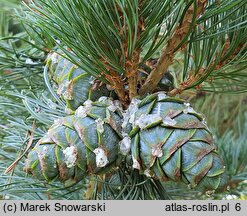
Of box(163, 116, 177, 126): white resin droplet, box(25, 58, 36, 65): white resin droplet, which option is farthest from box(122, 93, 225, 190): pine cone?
box(25, 58, 36, 65): white resin droplet

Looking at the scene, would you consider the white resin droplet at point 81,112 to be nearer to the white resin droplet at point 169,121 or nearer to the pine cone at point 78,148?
the pine cone at point 78,148

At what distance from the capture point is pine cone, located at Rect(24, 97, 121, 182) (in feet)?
1.75

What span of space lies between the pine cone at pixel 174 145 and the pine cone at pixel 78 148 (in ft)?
0.10

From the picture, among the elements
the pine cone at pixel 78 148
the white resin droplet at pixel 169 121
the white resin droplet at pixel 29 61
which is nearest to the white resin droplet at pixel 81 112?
the pine cone at pixel 78 148

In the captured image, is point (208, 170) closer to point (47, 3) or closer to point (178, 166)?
point (178, 166)

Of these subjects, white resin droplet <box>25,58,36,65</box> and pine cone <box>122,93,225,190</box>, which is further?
white resin droplet <box>25,58,36,65</box>

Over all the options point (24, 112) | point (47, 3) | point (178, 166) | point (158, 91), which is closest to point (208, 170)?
point (178, 166)

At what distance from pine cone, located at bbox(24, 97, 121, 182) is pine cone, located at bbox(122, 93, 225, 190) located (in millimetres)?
32

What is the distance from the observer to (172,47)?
1.84 ft

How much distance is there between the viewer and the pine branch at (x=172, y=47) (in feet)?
1.73

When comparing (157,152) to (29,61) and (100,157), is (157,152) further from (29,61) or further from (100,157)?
(29,61)

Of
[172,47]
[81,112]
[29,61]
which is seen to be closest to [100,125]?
[81,112]

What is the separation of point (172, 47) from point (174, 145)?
0.13m

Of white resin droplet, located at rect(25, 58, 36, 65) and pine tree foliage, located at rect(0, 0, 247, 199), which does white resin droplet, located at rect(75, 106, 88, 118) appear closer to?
pine tree foliage, located at rect(0, 0, 247, 199)
